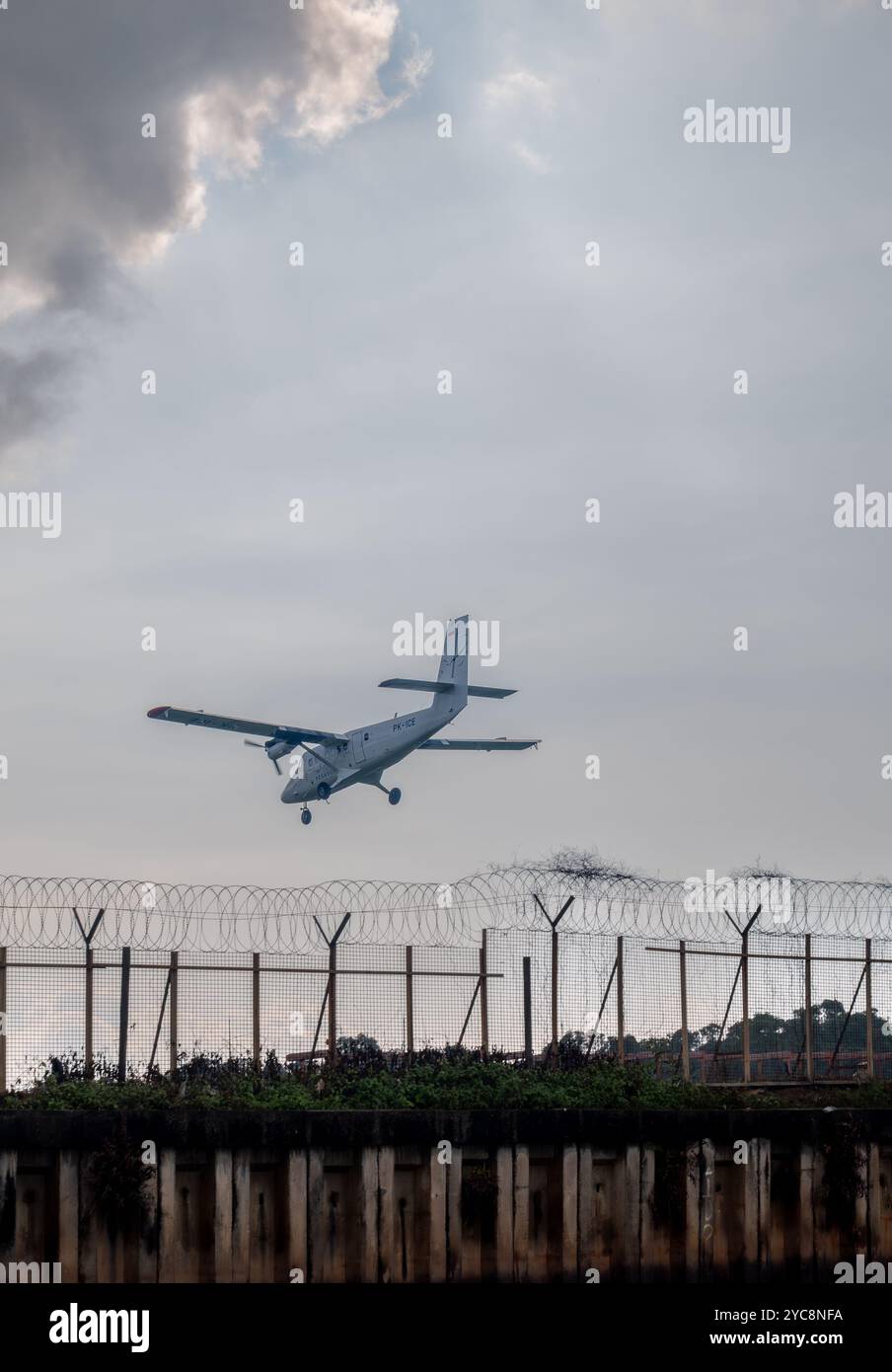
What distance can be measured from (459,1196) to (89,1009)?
6717 millimetres

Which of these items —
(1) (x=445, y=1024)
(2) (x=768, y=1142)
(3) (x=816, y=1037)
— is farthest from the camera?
(3) (x=816, y=1037)

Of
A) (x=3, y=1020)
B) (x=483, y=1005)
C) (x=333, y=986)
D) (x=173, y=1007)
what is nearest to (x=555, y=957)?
(x=483, y=1005)

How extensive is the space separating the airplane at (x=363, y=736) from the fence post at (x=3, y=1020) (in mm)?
38443

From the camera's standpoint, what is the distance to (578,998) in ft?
102

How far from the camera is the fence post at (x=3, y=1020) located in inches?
1007

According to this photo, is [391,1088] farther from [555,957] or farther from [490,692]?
[490,692]

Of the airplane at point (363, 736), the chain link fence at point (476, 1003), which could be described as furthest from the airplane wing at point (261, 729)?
the chain link fence at point (476, 1003)

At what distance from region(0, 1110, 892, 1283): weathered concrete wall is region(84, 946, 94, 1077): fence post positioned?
452 centimetres

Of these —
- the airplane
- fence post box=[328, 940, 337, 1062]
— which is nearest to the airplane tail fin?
the airplane

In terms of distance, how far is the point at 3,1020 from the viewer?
25.9 m

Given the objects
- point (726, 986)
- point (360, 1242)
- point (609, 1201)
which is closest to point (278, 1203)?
point (360, 1242)

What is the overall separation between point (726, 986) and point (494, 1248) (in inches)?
413
